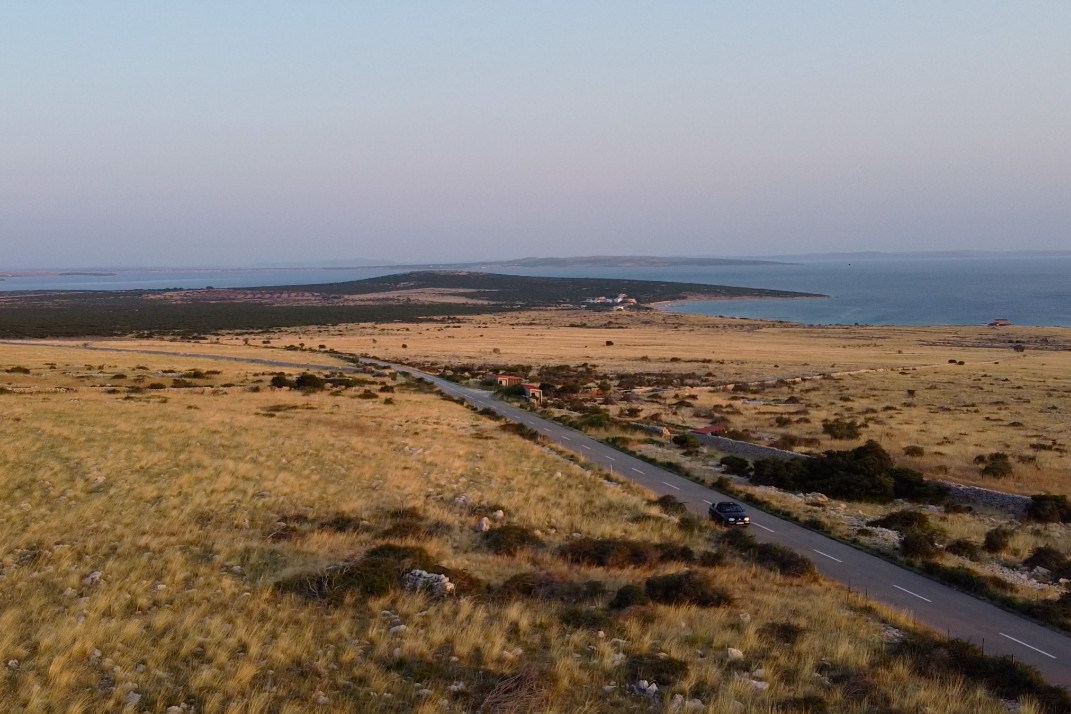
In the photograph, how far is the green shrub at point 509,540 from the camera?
1695cm

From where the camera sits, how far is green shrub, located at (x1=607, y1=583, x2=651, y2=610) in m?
13.3

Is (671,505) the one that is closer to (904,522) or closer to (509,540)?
(904,522)

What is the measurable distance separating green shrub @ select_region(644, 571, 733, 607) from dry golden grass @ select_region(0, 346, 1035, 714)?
1.72 ft

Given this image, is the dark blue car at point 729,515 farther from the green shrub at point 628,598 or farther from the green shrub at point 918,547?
the green shrub at point 628,598

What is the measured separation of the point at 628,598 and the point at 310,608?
580 centimetres

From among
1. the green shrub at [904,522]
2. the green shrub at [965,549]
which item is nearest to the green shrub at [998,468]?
the green shrub at [904,522]

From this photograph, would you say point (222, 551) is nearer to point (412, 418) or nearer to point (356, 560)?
point (356, 560)

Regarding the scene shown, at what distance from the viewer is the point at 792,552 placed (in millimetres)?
17625

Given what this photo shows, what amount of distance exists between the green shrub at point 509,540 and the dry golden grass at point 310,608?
46cm

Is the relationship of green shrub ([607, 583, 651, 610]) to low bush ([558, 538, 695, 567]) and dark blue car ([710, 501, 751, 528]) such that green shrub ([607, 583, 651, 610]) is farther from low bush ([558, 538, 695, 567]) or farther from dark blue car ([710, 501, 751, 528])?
dark blue car ([710, 501, 751, 528])

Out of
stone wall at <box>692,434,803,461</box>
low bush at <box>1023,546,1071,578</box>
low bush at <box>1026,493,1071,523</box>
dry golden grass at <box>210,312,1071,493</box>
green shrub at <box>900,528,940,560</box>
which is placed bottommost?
dry golden grass at <box>210,312,1071,493</box>

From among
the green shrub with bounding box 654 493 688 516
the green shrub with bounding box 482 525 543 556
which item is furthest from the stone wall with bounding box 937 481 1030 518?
the green shrub with bounding box 482 525 543 556

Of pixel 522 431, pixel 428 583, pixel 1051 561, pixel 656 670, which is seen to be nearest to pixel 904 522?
pixel 1051 561

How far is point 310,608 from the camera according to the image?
12.4 m
